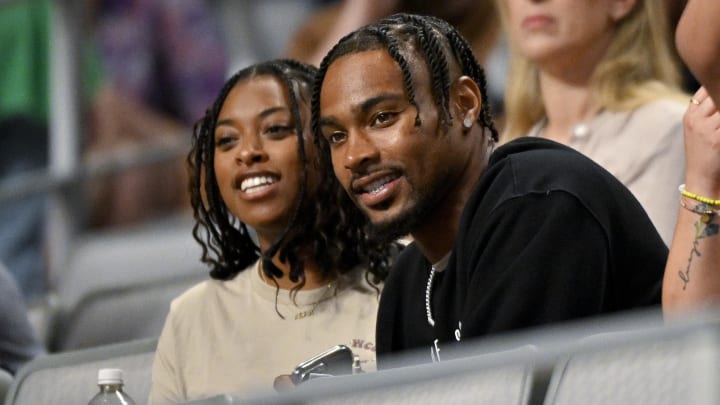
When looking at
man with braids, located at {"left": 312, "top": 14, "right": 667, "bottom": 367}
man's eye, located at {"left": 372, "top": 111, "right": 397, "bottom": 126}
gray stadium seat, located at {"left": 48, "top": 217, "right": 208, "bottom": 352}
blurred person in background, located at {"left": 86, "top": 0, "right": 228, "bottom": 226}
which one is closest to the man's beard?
man with braids, located at {"left": 312, "top": 14, "right": 667, "bottom": 367}

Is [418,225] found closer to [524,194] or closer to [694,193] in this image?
[524,194]

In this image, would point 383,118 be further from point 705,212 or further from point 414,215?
point 705,212

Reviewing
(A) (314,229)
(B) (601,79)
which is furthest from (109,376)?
(B) (601,79)

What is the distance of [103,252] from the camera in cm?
504

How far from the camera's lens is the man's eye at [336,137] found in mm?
2232

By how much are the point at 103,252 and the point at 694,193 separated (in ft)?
11.1

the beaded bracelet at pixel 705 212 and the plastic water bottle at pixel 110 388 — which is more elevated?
the beaded bracelet at pixel 705 212

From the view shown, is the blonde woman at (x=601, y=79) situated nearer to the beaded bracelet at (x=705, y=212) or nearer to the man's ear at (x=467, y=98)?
the man's ear at (x=467, y=98)

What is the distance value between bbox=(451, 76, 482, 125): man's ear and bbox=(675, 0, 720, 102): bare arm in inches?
19.5

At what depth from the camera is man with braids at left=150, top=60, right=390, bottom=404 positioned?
250 cm

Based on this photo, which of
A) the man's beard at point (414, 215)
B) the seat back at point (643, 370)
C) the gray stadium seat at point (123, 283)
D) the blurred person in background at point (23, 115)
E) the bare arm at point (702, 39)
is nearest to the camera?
the seat back at point (643, 370)

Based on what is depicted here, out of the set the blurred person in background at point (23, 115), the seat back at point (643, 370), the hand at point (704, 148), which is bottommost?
the seat back at point (643, 370)

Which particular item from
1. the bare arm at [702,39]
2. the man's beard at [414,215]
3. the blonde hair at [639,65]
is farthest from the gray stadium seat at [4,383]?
the bare arm at [702,39]

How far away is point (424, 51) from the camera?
2.21 meters
